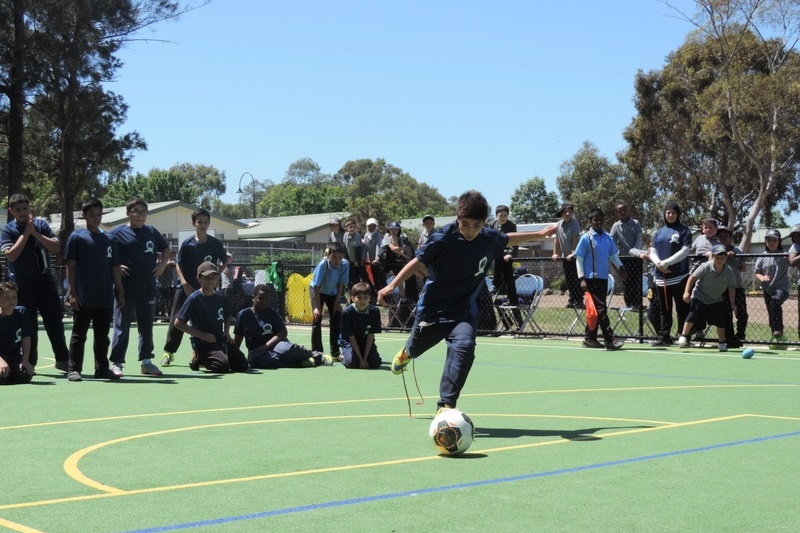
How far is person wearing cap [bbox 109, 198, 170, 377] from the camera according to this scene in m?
12.5

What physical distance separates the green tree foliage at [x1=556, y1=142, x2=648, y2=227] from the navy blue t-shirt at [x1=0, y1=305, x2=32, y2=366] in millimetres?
59748

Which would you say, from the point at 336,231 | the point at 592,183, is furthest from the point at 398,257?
the point at 592,183

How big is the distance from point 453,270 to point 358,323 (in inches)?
231

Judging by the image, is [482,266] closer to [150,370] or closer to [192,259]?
[150,370]

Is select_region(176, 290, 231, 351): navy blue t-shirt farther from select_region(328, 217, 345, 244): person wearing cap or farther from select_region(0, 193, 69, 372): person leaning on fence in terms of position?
select_region(328, 217, 345, 244): person wearing cap

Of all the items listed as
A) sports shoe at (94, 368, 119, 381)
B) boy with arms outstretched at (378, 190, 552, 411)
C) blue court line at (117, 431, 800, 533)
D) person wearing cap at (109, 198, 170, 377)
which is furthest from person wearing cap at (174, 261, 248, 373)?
blue court line at (117, 431, 800, 533)

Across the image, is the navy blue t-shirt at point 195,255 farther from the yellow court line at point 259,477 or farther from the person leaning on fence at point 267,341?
the yellow court line at point 259,477

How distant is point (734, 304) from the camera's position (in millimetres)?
16234

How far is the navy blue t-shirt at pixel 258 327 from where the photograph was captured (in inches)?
555

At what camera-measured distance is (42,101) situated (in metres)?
32.2

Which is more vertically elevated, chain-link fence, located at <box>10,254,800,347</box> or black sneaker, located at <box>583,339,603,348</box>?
chain-link fence, located at <box>10,254,800,347</box>

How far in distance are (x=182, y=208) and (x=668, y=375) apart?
6135 centimetres

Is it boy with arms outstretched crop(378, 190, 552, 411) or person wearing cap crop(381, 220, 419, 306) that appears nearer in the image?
boy with arms outstretched crop(378, 190, 552, 411)

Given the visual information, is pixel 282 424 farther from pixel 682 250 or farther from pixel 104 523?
pixel 682 250
